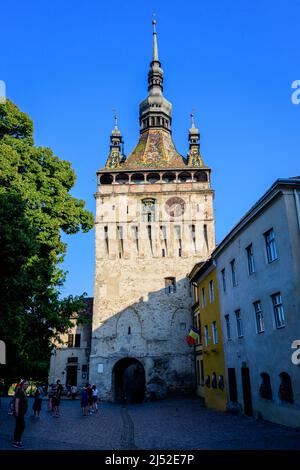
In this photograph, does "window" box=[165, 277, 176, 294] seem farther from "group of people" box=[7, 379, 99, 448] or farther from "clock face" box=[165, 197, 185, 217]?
"group of people" box=[7, 379, 99, 448]

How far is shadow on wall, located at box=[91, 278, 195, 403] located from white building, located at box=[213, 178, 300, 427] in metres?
14.5

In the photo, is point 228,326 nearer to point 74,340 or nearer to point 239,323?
point 239,323

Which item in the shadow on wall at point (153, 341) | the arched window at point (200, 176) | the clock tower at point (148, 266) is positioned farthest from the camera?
the arched window at point (200, 176)

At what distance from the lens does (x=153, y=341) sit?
33.8 meters

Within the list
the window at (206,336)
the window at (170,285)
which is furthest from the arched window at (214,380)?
the window at (170,285)

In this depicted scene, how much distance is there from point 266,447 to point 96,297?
26604mm

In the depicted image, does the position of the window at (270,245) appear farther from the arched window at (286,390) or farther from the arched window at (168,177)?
the arched window at (168,177)

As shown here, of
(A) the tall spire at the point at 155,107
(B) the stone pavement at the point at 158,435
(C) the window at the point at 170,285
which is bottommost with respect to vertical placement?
(B) the stone pavement at the point at 158,435

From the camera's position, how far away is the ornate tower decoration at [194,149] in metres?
40.1

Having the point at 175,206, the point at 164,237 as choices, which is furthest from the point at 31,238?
the point at 175,206

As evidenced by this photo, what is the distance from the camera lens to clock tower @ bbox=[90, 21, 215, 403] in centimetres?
3322

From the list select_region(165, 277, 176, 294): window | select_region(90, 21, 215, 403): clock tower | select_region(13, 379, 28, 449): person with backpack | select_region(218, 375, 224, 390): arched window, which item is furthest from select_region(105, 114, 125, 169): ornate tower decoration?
select_region(13, 379, 28, 449): person with backpack
